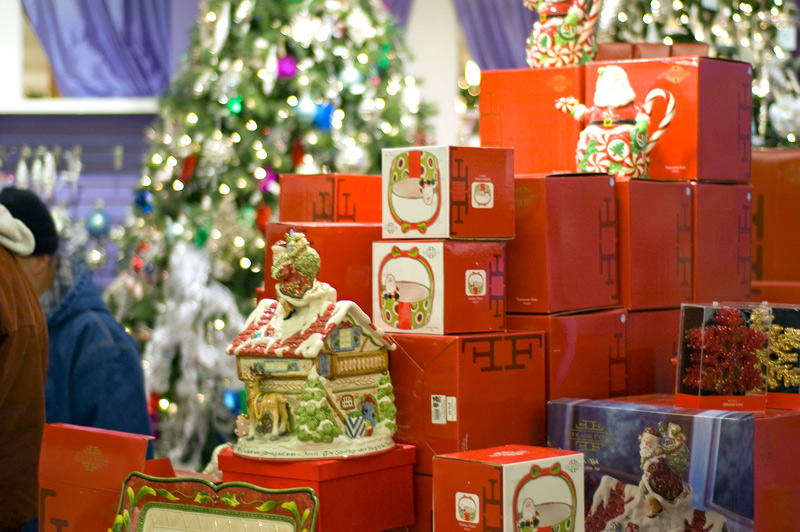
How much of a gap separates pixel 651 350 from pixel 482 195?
0.71m

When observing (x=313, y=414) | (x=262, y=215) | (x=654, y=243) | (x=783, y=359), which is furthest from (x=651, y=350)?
(x=262, y=215)

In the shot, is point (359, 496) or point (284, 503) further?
point (359, 496)

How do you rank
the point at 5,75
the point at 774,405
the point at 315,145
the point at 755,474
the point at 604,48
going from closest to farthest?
1. the point at 755,474
2. the point at 774,405
3. the point at 604,48
4. the point at 315,145
5. the point at 5,75

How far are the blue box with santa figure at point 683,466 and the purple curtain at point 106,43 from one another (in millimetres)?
5130

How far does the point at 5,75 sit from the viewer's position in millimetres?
6773

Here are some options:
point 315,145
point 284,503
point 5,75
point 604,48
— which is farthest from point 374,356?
point 5,75

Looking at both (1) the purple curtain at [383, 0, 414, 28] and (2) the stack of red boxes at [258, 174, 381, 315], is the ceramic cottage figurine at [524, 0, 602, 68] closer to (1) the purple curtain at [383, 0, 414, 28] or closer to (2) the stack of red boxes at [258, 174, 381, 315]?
(2) the stack of red boxes at [258, 174, 381, 315]

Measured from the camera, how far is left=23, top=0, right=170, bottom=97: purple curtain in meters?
6.62

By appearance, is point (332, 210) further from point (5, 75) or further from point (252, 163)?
point (5, 75)

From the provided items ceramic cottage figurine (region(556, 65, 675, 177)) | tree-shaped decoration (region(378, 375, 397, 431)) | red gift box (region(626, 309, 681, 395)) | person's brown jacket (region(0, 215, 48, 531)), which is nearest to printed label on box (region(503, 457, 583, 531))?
tree-shaped decoration (region(378, 375, 397, 431))

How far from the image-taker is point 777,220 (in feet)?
10.4

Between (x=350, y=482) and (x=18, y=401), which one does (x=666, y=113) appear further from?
(x=18, y=401)

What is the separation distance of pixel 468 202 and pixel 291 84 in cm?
286

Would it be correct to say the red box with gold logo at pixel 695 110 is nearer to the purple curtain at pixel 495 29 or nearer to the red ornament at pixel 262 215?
the red ornament at pixel 262 215
